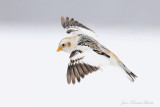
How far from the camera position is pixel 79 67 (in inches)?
40.2

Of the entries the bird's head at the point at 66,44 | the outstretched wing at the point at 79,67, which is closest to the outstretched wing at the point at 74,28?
the bird's head at the point at 66,44

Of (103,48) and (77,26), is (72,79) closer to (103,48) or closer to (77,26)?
(103,48)

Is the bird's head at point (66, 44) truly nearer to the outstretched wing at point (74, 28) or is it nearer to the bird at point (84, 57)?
the bird at point (84, 57)

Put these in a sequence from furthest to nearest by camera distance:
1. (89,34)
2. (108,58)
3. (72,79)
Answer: (89,34), (108,58), (72,79)

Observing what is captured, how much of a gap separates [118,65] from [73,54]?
0.21 m

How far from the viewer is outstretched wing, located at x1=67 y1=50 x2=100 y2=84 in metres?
1.01

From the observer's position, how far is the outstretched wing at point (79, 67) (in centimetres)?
101

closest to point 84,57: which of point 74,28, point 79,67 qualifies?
point 79,67

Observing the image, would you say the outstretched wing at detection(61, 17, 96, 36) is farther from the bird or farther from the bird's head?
the bird's head

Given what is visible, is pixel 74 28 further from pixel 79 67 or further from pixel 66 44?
pixel 79 67

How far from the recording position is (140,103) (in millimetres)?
1175

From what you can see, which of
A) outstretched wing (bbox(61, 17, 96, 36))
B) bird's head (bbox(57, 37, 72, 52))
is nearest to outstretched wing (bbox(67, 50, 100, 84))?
bird's head (bbox(57, 37, 72, 52))

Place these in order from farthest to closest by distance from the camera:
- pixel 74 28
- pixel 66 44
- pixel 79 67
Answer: pixel 74 28 → pixel 66 44 → pixel 79 67

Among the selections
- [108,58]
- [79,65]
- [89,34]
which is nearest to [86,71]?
[79,65]
